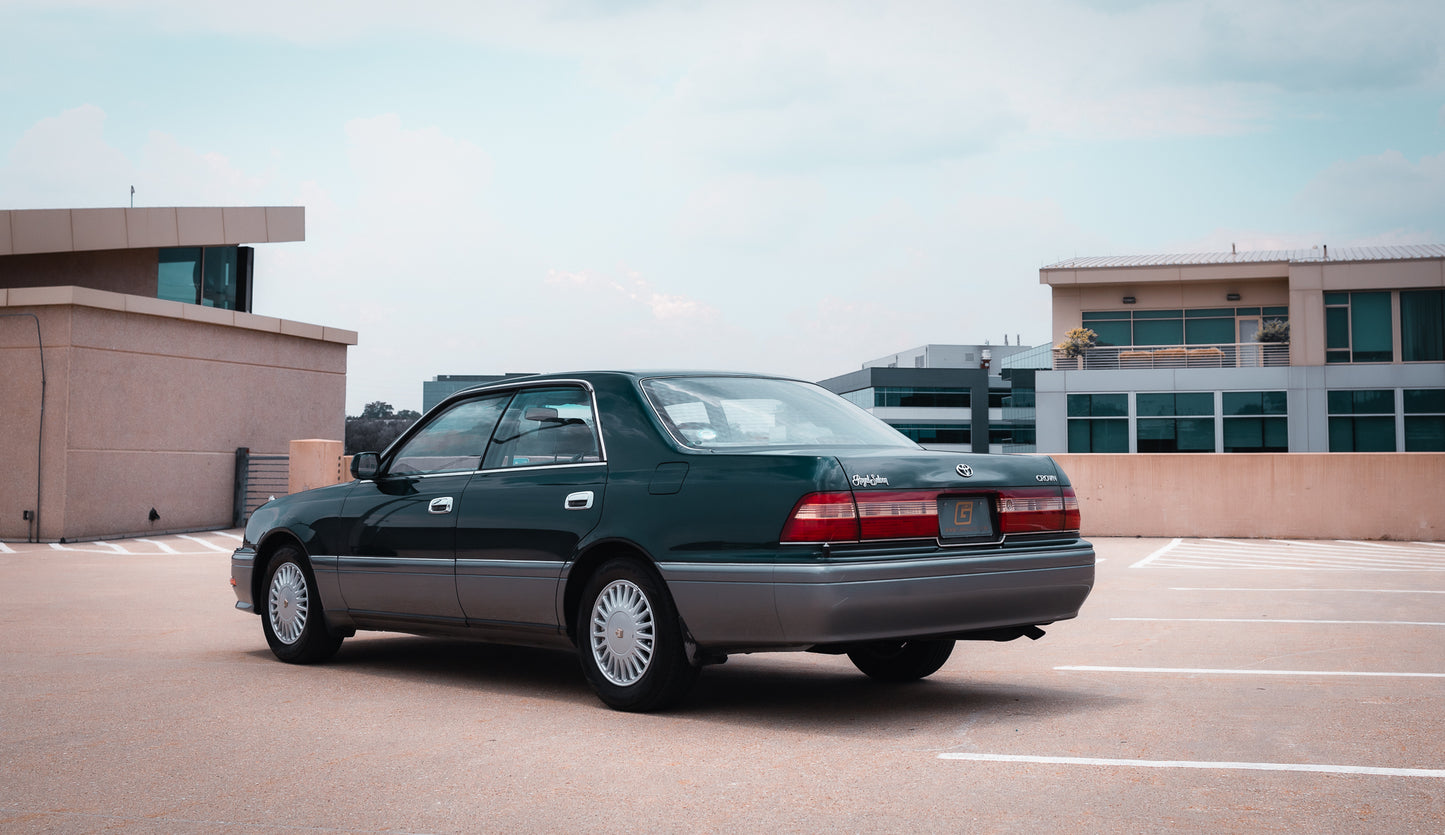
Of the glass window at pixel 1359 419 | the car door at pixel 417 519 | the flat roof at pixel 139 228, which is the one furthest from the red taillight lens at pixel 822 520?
the glass window at pixel 1359 419

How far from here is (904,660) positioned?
6.86 m

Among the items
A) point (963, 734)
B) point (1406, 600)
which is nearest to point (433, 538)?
point (963, 734)

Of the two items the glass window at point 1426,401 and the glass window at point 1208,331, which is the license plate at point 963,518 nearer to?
the glass window at point 1426,401

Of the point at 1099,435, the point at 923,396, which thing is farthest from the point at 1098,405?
the point at 923,396

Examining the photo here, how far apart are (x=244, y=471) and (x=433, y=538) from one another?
57.8 ft

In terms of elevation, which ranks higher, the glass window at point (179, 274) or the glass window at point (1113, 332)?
the glass window at point (1113, 332)

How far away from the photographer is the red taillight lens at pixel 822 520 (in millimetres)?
5293

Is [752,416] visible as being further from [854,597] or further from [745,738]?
[745,738]

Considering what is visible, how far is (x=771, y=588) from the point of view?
5301 mm

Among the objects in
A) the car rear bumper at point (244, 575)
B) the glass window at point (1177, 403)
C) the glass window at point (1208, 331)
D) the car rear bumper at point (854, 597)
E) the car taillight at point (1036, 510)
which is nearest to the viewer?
the car rear bumper at point (854, 597)

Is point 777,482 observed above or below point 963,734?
above

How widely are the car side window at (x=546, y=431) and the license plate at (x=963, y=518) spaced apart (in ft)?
5.28

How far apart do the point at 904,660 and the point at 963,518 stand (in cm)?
140

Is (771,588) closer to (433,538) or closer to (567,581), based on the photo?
(567,581)
